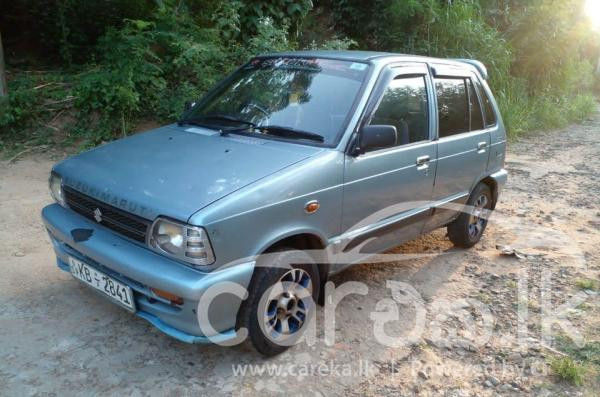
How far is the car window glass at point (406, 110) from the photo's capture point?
3.58 meters

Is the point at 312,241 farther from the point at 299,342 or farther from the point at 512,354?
the point at 512,354

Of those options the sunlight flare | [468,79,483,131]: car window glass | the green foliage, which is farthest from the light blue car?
the sunlight flare

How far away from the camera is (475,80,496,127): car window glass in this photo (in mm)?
4688

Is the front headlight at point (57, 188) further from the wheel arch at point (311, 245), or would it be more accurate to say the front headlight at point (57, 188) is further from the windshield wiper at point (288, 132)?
the wheel arch at point (311, 245)

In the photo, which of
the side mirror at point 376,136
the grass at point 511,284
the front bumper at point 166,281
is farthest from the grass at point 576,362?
the front bumper at point 166,281

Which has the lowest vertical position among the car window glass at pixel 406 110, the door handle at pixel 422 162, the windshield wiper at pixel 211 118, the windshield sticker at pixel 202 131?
the door handle at pixel 422 162

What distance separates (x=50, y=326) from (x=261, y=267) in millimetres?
1467

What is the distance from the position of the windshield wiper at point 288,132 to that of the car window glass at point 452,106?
128cm

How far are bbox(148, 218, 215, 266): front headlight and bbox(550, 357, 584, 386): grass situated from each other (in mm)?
2226

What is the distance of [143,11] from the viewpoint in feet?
28.6

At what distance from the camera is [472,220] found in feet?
15.9

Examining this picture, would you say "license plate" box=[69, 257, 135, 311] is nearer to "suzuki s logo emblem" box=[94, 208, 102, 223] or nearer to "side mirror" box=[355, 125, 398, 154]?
"suzuki s logo emblem" box=[94, 208, 102, 223]

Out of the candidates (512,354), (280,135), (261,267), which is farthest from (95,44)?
(512,354)

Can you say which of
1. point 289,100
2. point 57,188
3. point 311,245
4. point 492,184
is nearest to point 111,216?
point 57,188
